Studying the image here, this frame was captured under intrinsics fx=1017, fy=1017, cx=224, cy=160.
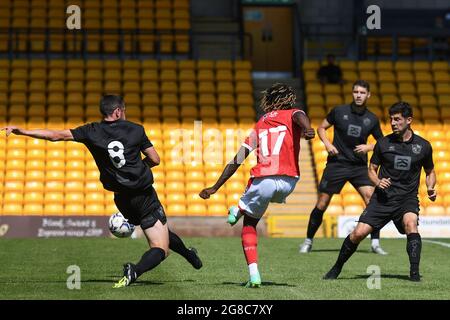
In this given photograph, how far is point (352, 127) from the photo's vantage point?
14.5 meters

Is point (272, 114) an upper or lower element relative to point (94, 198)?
upper

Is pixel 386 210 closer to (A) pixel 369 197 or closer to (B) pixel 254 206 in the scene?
(B) pixel 254 206

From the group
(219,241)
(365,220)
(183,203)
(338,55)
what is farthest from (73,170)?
(365,220)

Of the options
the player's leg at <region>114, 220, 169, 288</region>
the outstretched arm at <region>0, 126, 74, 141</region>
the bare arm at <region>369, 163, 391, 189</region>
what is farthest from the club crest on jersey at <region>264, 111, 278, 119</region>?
the outstretched arm at <region>0, 126, 74, 141</region>

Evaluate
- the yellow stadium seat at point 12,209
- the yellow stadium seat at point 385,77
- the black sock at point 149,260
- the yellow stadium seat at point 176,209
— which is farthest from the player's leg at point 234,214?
the yellow stadium seat at point 385,77

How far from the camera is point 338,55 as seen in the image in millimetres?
28344

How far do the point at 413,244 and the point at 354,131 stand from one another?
4.04 meters

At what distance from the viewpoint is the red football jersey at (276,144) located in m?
9.49

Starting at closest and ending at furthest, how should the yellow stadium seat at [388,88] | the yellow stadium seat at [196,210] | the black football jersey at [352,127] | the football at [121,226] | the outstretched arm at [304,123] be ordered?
the outstretched arm at [304,123] → the football at [121,226] → the black football jersey at [352,127] → the yellow stadium seat at [196,210] → the yellow stadium seat at [388,88]

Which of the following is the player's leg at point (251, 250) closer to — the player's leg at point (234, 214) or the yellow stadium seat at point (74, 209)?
the player's leg at point (234, 214)

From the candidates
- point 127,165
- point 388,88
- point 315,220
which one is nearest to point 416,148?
point 127,165

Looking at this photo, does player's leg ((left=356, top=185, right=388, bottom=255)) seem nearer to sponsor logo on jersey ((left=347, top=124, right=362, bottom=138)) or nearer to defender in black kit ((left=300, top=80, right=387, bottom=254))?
defender in black kit ((left=300, top=80, right=387, bottom=254))

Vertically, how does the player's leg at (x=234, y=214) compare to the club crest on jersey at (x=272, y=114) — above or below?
below

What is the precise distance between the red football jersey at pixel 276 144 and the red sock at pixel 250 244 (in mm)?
567
